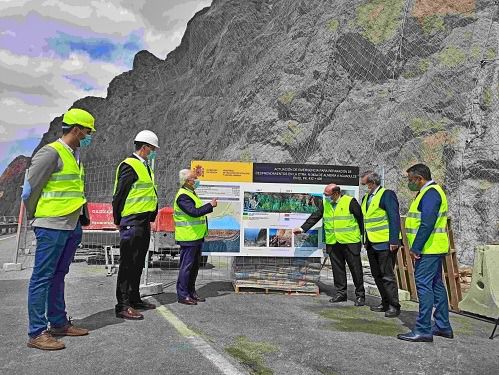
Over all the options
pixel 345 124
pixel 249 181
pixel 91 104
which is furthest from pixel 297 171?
pixel 91 104

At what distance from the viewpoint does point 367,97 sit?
20.1 metres

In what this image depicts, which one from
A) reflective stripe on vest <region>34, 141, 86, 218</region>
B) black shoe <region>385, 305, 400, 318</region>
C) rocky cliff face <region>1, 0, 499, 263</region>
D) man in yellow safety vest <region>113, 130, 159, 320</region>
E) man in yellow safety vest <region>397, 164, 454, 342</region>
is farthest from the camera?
rocky cliff face <region>1, 0, 499, 263</region>

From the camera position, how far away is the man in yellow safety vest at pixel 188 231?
6570mm

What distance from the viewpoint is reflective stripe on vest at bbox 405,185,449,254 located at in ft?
17.1

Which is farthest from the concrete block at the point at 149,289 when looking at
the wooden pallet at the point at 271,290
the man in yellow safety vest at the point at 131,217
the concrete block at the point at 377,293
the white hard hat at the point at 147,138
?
the concrete block at the point at 377,293

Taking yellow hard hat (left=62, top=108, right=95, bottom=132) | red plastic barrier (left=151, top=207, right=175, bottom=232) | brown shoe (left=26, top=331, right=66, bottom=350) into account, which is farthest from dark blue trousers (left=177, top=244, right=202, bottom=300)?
red plastic barrier (left=151, top=207, right=175, bottom=232)

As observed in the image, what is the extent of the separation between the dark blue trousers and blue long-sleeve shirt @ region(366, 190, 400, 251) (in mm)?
2520

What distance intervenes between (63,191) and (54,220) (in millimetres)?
279

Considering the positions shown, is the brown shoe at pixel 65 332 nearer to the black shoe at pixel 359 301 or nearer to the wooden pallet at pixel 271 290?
the wooden pallet at pixel 271 290

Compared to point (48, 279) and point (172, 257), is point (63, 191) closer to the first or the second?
point (48, 279)

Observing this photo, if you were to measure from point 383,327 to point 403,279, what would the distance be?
266cm

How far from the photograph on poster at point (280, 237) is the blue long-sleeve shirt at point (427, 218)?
9.53ft

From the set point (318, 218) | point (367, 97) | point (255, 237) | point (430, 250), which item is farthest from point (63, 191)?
point (367, 97)

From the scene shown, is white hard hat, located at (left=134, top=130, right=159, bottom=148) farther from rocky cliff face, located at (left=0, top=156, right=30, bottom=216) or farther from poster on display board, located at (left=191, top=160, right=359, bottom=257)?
rocky cliff face, located at (left=0, top=156, right=30, bottom=216)
